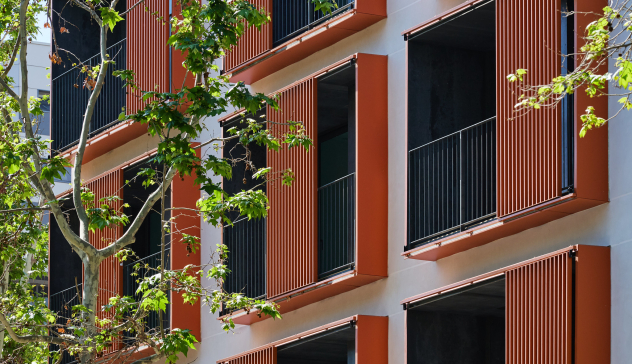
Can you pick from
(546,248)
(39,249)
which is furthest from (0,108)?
(39,249)

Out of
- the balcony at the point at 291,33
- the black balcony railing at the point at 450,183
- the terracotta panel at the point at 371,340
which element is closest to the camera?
the black balcony railing at the point at 450,183

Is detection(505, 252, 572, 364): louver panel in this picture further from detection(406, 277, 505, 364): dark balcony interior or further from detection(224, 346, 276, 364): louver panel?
detection(224, 346, 276, 364): louver panel

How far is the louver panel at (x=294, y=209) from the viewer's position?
18.1 meters

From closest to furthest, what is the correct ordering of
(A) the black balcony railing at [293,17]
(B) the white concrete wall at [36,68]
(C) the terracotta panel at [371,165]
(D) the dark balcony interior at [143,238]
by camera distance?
1. (C) the terracotta panel at [371,165]
2. (A) the black balcony railing at [293,17]
3. (D) the dark balcony interior at [143,238]
4. (B) the white concrete wall at [36,68]

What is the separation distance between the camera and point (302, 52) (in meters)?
19.4

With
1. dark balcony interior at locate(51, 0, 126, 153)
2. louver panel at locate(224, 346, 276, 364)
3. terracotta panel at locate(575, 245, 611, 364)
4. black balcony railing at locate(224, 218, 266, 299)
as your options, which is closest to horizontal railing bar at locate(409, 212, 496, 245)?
terracotta panel at locate(575, 245, 611, 364)

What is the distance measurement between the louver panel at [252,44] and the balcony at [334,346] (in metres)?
5.17

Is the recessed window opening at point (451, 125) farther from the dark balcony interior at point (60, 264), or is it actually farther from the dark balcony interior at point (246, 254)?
the dark balcony interior at point (60, 264)

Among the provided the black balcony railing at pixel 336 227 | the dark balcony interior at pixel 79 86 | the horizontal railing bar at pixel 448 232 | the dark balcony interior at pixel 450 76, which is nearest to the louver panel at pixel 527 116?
the horizontal railing bar at pixel 448 232

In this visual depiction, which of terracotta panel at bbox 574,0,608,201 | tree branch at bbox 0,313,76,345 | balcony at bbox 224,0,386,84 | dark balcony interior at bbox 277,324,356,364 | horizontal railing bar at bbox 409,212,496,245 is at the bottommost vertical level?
tree branch at bbox 0,313,76,345

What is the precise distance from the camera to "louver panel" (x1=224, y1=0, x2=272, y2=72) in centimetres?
2000

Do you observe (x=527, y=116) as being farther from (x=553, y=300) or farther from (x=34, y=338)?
(x=34, y=338)

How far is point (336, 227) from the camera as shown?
736 inches

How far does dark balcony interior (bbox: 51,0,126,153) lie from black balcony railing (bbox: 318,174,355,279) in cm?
622
